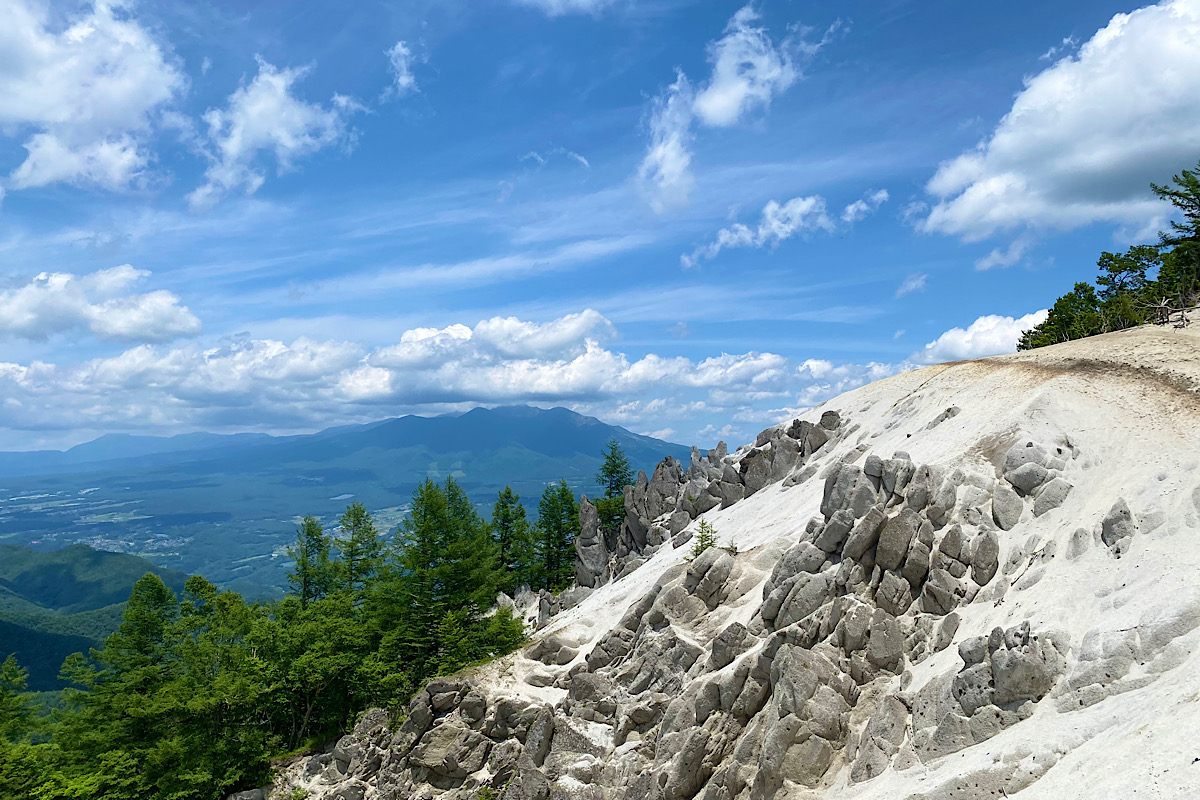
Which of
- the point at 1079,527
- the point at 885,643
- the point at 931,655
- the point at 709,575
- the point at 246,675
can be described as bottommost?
the point at 246,675

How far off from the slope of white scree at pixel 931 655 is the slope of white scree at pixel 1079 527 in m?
0.08

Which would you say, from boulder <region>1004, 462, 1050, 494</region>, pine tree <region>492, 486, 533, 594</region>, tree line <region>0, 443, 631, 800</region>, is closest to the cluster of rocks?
pine tree <region>492, 486, 533, 594</region>

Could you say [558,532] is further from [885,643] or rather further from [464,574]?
[885,643]

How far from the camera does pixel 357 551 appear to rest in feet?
182

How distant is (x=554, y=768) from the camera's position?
23.9 metres

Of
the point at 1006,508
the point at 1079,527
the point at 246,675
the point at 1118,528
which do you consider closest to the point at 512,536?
the point at 246,675

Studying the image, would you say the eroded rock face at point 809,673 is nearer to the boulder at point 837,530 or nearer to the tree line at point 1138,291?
the boulder at point 837,530

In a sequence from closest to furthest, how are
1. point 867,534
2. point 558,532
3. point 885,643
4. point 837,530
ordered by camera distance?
point 885,643
point 867,534
point 837,530
point 558,532

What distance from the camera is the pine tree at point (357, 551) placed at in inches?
2137

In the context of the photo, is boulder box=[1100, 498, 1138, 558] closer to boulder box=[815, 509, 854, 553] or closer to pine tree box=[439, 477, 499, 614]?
boulder box=[815, 509, 854, 553]

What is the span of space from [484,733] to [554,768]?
5.57 meters

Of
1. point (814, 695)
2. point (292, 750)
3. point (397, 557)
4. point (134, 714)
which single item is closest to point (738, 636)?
point (814, 695)

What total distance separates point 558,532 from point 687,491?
67.8 feet

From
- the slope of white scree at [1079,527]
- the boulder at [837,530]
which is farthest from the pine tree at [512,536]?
the boulder at [837,530]
